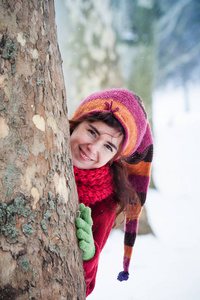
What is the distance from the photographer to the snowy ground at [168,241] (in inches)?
75.5

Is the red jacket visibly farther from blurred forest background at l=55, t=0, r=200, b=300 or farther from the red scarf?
blurred forest background at l=55, t=0, r=200, b=300

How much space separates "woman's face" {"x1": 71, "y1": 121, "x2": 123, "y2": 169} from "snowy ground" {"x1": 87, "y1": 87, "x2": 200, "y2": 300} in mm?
1500

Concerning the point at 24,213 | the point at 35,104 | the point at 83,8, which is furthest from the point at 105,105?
the point at 83,8

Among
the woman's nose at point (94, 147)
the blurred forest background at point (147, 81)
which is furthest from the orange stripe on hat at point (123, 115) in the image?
the blurred forest background at point (147, 81)

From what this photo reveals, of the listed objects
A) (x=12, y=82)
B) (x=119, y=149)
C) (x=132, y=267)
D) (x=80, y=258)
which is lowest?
(x=132, y=267)

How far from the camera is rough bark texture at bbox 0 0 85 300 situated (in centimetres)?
38

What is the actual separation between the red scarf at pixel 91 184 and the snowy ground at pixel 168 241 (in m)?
1.36

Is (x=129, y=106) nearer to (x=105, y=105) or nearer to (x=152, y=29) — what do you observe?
(x=105, y=105)

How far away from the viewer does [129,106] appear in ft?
3.01

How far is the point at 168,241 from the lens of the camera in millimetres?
2523

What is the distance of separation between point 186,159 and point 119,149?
3.59m

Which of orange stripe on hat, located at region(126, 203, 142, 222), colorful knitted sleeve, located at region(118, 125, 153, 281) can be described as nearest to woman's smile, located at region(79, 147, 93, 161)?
colorful knitted sleeve, located at region(118, 125, 153, 281)

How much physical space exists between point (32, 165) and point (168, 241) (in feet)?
8.27

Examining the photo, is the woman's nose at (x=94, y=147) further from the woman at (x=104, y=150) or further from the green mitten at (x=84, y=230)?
the green mitten at (x=84, y=230)
